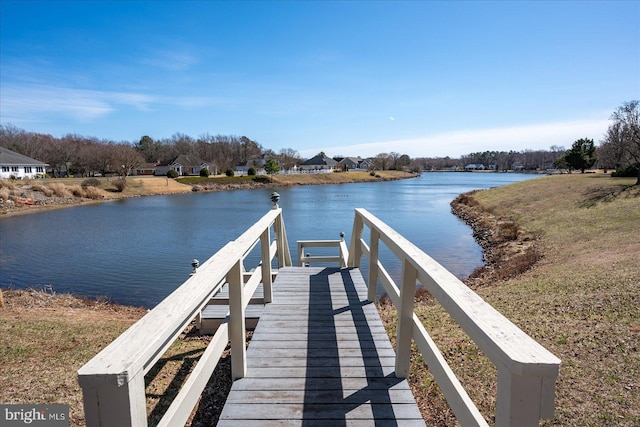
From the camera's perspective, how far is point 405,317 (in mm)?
3004

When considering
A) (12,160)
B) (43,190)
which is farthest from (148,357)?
(12,160)

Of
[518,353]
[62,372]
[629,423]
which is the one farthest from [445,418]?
[62,372]

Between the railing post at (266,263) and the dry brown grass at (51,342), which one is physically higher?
the railing post at (266,263)

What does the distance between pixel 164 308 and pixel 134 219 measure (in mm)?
29521

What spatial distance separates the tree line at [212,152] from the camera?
29933 millimetres

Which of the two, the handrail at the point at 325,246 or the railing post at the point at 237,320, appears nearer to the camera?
the railing post at the point at 237,320

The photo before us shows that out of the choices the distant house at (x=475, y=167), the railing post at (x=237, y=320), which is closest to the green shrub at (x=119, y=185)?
the railing post at (x=237, y=320)

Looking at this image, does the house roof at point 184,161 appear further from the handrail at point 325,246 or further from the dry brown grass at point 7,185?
the handrail at point 325,246

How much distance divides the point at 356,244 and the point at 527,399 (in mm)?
5444

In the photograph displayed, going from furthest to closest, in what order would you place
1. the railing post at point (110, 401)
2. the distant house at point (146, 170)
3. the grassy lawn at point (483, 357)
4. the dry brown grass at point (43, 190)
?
the distant house at point (146, 170), the dry brown grass at point (43, 190), the grassy lawn at point (483, 357), the railing post at point (110, 401)

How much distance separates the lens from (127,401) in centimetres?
122

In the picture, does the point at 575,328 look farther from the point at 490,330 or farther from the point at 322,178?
the point at 322,178

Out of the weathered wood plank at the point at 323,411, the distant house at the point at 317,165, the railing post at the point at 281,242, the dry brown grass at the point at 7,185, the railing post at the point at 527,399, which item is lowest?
the weathered wood plank at the point at 323,411

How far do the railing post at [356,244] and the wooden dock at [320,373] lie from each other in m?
1.72
